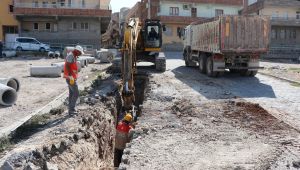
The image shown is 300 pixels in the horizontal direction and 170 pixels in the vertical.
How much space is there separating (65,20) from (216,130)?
4199 cm

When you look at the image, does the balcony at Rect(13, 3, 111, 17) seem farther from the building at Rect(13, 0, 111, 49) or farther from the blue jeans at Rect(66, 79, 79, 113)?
the blue jeans at Rect(66, 79, 79, 113)

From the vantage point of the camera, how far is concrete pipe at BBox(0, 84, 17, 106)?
12703mm

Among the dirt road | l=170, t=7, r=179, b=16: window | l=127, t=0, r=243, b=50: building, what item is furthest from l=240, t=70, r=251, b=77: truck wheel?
l=170, t=7, r=179, b=16: window

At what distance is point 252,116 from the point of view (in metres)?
10.5

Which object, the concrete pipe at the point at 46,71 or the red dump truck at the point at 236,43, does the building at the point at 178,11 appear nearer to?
the concrete pipe at the point at 46,71

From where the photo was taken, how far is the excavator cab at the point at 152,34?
69.4ft

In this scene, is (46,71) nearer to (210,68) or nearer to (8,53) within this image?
(210,68)

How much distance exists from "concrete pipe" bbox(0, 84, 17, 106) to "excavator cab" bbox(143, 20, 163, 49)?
9.40 meters

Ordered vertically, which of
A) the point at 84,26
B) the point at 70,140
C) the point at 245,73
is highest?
the point at 84,26

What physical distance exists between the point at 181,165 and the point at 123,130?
3.12m

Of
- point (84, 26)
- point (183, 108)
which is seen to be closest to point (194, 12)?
point (84, 26)

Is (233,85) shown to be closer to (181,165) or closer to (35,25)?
(181,165)

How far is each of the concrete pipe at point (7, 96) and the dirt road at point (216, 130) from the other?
4305 mm

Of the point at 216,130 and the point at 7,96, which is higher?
the point at 7,96
